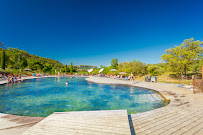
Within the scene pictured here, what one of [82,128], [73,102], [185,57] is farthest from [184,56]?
[82,128]

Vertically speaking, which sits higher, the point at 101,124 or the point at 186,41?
the point at 186,41

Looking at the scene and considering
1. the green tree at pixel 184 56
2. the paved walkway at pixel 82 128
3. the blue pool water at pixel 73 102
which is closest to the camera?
the paved walkway at pixel 82 128

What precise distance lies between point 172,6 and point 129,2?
7.39 m

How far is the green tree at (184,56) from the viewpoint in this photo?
13.7 meters

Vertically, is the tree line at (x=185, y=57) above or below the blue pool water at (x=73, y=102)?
above

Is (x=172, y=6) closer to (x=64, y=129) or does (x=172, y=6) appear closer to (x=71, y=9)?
(x=71, y=9)

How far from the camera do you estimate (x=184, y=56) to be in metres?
14.3

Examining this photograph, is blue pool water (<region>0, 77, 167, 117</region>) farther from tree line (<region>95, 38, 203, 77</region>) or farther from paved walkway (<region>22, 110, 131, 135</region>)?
tree line (<region>95, 38, 203, 77</region>)

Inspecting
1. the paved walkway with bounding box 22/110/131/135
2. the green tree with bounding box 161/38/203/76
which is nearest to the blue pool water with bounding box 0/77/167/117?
the paved walkway with bounding box 22/110/131/135

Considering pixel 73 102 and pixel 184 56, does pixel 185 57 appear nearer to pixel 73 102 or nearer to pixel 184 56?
pixel 184 56

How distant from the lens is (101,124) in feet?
6.47

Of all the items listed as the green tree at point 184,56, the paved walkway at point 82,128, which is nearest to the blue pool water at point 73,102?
the paved walkway at point 82,128

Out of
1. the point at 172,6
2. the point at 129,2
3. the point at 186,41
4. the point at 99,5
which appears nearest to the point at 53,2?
the point at 99,5

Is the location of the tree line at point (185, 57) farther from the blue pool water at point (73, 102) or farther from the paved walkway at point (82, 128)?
the paved walkway at point (82, 128)
